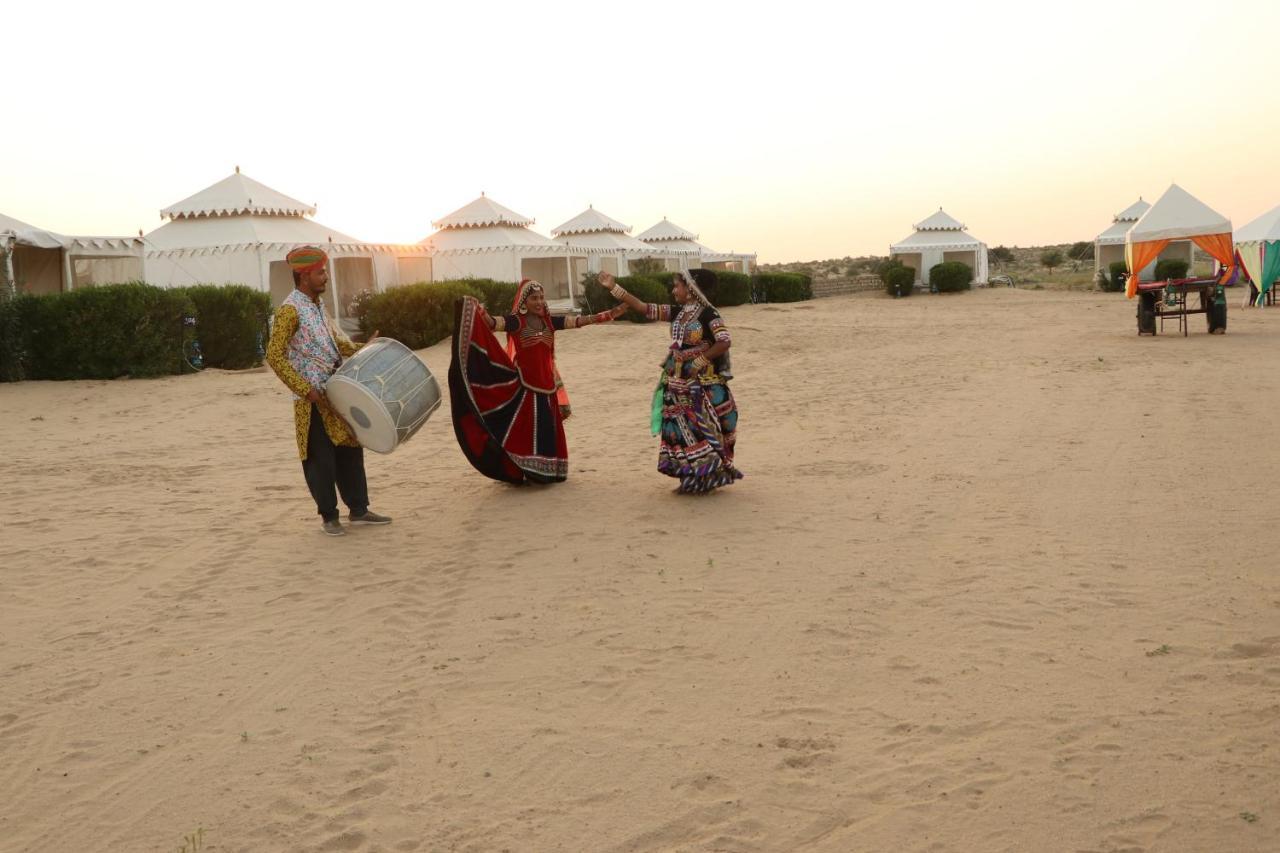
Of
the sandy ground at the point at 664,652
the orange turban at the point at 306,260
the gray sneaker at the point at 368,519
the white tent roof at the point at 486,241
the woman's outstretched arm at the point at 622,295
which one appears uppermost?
the white tent roof at the point at 486,241

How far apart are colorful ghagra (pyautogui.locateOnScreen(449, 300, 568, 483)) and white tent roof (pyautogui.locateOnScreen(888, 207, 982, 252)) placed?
36377mm

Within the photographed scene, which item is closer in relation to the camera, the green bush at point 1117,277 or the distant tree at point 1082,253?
the green bush at point 1117,277

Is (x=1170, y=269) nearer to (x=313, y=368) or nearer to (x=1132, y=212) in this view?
(x=1132, y=212)

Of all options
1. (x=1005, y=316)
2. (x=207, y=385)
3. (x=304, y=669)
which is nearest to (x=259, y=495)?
(x=304, y=669)

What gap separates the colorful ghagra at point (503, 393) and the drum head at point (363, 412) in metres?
1.08

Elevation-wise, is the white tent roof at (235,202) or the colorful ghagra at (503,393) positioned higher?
the white tent roof at (235,202)

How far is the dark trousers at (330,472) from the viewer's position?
6.85 metres

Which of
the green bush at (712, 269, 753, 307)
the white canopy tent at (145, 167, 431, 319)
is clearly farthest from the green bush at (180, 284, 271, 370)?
the green bush at (712, 269, 753, 307)

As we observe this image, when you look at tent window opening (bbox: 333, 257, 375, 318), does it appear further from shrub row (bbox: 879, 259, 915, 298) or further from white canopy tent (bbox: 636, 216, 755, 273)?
shrub row (bbox: 879, 259, 915, 298)

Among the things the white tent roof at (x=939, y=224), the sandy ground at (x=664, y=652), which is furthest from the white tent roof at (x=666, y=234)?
the sandy ground at (x=664, y=652)

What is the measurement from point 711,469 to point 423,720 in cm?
377

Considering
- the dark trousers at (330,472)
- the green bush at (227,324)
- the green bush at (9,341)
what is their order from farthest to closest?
the green bush at (227,324) < the green bush at (9,341) < the dark trousers at (330,472)

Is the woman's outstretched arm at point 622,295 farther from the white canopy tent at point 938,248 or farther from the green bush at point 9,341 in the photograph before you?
the white canopy tent at point 938,248

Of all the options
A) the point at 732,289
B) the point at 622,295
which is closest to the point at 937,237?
the point at 732,289
